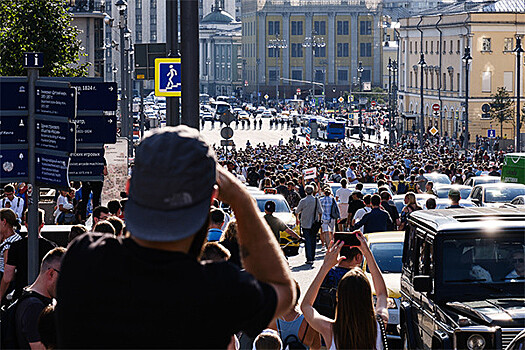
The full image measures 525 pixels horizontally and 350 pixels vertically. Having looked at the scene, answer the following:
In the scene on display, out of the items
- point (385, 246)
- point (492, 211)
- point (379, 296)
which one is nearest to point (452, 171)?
point (385, 246)

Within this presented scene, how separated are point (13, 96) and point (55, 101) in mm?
514

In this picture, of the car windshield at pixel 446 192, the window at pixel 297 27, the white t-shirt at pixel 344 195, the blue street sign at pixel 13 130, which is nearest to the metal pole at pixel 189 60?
the blue street sign at pixel 13 130

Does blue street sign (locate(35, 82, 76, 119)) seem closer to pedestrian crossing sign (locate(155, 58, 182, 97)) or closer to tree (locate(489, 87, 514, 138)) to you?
Answer: pedestrian crossing sign (locate(155, 58, 182, 97))

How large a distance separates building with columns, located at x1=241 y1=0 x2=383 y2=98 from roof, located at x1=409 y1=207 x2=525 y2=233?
16874 centimetres

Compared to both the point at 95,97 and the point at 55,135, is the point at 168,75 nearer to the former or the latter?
the point at 95,97

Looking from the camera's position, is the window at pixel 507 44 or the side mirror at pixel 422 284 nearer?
the side mirror at pixel 422 284

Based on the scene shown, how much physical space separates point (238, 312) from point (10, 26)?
2747 cm

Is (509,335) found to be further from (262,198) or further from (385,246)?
(262,198)

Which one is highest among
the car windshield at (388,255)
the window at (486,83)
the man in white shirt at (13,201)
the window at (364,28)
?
the window at (364,28)

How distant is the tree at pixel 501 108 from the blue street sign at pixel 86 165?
75.7 m

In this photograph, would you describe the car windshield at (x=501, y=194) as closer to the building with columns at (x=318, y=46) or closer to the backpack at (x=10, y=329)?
the backpack at (x=10, y=329)

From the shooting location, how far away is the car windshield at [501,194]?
26.0 meters

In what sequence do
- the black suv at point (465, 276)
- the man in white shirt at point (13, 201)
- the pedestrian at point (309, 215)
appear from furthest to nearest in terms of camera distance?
1. the pedestrian at point (309, 215)
2. the man in white shirt at point (13, 201)
3. the black suv at point (465, 276)

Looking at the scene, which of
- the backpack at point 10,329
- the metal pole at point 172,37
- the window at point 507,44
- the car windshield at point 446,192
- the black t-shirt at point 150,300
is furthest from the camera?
the window at point 507,44
